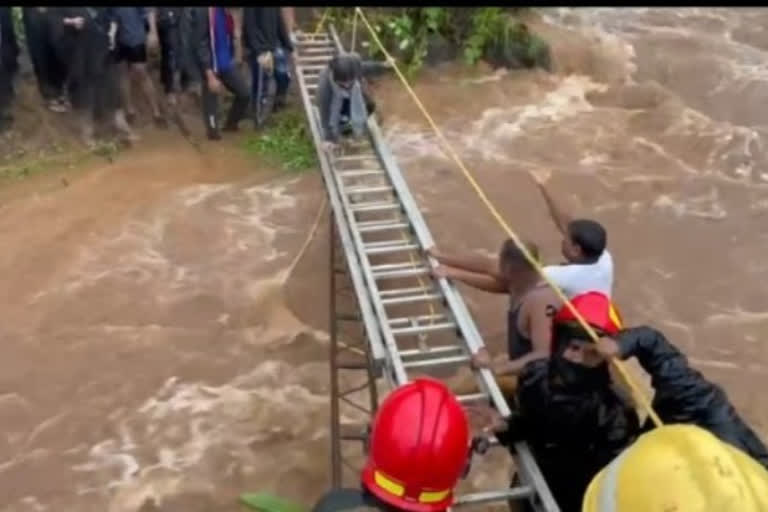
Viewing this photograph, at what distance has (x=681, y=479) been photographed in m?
2.88

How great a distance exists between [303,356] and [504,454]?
1483 millimetres

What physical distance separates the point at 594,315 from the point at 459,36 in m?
7.84

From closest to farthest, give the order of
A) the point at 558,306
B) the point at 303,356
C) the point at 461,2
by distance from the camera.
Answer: the point at 461,2 → the point at 558,306 → the point at 303,356

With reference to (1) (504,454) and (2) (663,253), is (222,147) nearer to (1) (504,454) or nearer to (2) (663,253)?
(2) (663,253)

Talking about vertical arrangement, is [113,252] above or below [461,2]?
below

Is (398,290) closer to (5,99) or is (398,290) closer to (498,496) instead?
(498,496)

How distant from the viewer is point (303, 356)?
7699mm

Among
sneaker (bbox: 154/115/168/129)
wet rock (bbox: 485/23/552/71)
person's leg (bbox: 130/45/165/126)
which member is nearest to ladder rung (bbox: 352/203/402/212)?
person's leg (bbox: 130/45/165/126)

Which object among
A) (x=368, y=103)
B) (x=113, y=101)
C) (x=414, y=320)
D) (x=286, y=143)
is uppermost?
(x=368, y=103)

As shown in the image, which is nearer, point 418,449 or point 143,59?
point 418,449

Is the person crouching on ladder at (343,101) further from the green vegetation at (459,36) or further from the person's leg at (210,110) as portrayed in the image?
the green vegetation at (459,36)

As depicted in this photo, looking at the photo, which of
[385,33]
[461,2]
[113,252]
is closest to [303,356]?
[113,252]

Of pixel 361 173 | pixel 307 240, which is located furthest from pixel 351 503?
pixel 307 240

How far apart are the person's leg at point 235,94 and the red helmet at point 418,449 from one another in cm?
668
